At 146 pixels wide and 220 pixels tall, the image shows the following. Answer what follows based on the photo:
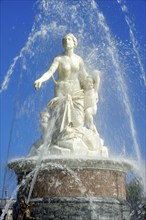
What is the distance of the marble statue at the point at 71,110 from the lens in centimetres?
1409

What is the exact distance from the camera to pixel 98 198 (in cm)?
1302

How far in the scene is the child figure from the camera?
50.2 feet

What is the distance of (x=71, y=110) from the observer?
588 inches

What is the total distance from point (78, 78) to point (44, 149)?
315 centimetres

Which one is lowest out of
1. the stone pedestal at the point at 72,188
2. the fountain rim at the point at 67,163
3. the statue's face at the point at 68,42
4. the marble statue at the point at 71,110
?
the stone pedestal at the point at 72,188

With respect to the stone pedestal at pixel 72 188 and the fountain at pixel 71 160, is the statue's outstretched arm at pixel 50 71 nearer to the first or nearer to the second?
the fountain at pixel 71 160

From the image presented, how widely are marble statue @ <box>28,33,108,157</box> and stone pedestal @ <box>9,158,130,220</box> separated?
714 mm

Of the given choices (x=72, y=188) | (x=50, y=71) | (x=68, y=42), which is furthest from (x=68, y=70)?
(x=72, y=188)

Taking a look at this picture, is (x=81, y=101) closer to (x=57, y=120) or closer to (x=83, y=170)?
(x=57, y=120)

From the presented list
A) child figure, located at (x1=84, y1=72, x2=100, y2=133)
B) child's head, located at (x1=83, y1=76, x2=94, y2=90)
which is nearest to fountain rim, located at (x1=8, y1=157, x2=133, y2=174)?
child figure, located at (x1=84, y1=72, x2=100, y2=133)

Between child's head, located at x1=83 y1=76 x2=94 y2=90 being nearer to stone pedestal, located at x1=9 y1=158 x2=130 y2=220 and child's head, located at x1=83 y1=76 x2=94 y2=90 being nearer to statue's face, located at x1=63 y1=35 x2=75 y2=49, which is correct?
statue's face, located at x1=63 y1=35 x2=75 y2=49

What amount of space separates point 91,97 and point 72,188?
12.0 feet

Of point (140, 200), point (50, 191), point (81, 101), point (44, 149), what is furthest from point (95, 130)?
point (140, 200)

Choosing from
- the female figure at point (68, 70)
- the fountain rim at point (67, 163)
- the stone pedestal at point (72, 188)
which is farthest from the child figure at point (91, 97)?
the stone pedestal at point (72, 188)
